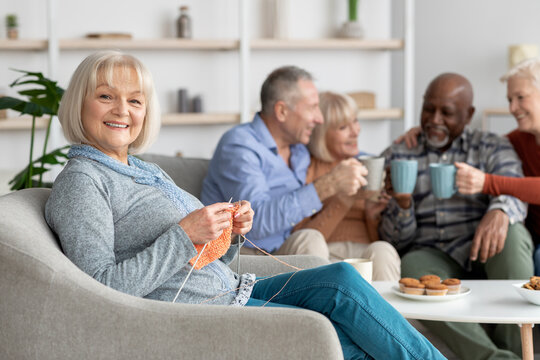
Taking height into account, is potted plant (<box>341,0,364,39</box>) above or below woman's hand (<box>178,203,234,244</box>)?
above

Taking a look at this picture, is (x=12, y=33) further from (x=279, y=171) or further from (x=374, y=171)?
(x=374, y=171)

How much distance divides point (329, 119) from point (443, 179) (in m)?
0.66

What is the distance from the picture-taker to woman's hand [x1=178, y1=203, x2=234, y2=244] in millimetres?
1564

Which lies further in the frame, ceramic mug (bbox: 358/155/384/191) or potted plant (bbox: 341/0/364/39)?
potted plant (bbox: 341/0/364/39)

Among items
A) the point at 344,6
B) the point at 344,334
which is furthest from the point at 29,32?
the point at 344,334

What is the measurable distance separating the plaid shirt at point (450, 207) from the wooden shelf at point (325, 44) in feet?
5.36

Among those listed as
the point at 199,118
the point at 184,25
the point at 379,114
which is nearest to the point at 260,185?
the point at 199,118

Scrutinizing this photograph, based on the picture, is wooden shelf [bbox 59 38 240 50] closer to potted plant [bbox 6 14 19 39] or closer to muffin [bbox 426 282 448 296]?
potted plant [bbox 6 14 19 39]

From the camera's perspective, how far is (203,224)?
5.14 feet

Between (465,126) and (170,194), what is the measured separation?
174 cm

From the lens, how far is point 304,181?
3070 millimetres

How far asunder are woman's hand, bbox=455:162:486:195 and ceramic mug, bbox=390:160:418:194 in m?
0.21

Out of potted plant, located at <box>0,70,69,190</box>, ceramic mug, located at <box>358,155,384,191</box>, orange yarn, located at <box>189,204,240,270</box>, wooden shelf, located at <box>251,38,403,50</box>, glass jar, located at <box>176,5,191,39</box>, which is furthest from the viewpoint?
wooden shelf, located at <box>251,38,403,50</box>

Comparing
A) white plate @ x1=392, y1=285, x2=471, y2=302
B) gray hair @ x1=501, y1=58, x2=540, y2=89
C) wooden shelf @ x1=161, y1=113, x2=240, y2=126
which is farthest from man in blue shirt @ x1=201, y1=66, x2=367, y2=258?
wooden shelf @ x1=161, y1=113, x2=240, y2=126
